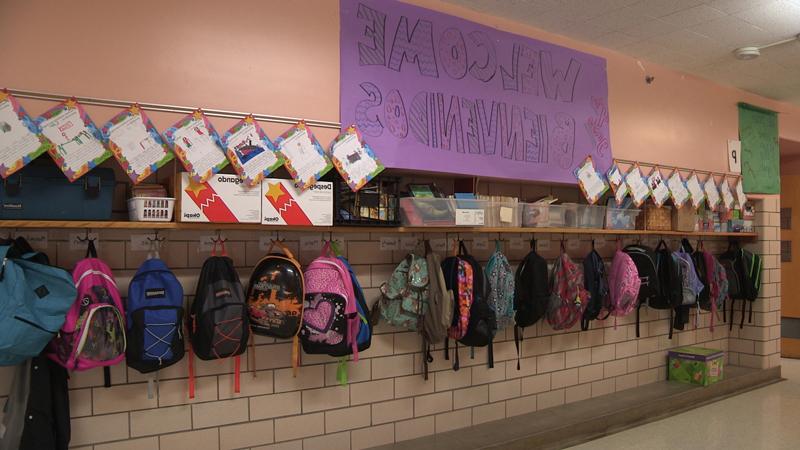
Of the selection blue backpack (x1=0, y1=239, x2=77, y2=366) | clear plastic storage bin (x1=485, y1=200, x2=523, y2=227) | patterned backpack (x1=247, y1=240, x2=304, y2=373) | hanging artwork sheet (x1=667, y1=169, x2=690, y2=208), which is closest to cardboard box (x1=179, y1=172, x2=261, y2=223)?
patterned backpack (x1=247, y1=240, x2=304, y2=373)

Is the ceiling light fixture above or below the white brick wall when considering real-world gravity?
above

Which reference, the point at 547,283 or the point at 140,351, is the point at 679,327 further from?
the point at 140,351

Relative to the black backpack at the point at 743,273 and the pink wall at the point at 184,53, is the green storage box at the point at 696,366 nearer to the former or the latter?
the black backpack at the point at 743,273

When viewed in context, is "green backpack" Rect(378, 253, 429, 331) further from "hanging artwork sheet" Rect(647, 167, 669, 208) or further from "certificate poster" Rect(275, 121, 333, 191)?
"hanging artwork sheet" Rect(647, 167, 669, 208)

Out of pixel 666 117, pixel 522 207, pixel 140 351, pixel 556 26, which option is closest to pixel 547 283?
pixel 522 207

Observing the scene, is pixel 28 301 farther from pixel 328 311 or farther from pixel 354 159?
pixel 354 159

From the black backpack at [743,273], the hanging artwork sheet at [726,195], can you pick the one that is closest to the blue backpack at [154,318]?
the hanging artwork sheet at [726,195]

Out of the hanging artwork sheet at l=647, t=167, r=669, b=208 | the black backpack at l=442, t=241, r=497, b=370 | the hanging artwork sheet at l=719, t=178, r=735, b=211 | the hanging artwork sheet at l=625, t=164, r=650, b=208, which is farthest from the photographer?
the hanging artwork sheet at l=719, t=178, r=735, b=211

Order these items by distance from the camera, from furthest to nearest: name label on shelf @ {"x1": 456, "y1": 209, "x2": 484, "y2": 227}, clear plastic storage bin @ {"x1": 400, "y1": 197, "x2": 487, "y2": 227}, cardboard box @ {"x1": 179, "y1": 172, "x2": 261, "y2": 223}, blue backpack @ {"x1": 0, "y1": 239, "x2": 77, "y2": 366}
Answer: name label on shelf @ {"x1": 456, "y1": 209, "x2": 484, "y2": 227}, clear plastic storage bin @ {"x1": 400, "y1": 197, "x2": 487, "y2": 227}, cardboard box @ {"x1": 179, "y1": 172, "x2": 261, "y2": 223}, blue backpack @ {"x1": 0, "y1": 239, "x2": 77, "y2": 366}

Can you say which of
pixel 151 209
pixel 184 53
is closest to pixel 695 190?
pixel 184 53

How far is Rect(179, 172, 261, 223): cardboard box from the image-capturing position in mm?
2371

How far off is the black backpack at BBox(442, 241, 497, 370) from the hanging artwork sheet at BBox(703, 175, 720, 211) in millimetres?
2575

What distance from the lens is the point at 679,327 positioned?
4.66 meters

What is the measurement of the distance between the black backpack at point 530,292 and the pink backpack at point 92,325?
7.52ft
